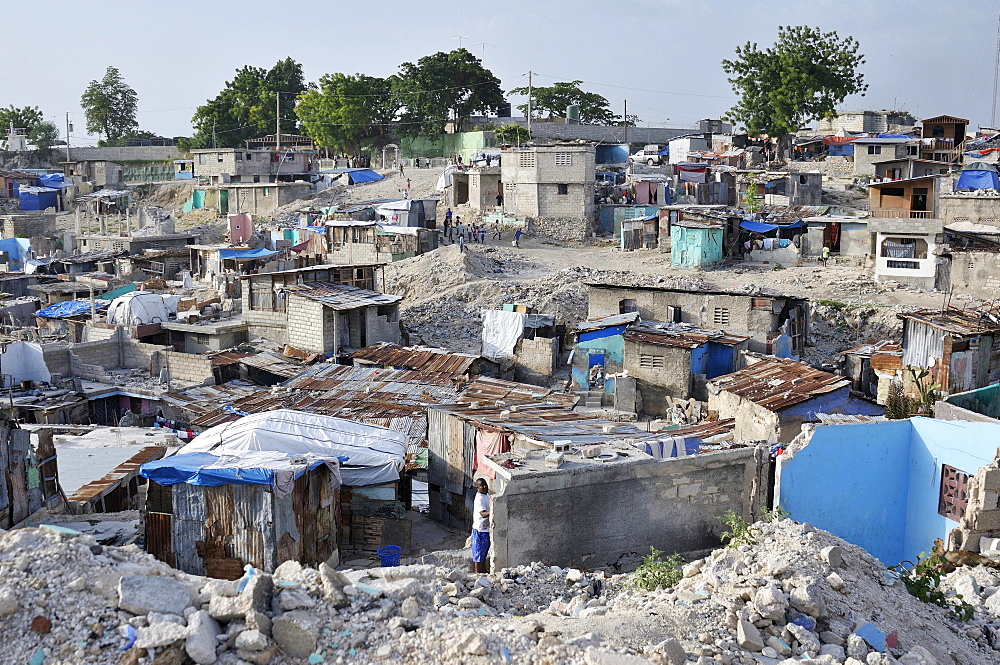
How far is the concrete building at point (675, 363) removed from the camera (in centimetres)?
1917

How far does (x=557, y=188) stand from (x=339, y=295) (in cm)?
1463

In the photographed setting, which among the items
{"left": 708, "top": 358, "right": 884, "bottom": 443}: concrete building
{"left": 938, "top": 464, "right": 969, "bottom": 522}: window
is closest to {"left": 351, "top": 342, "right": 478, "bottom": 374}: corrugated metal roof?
{"left": 708, "top": 358, "right": 884, "bottom": 443}: concrete building

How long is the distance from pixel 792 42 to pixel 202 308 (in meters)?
→ 32.6

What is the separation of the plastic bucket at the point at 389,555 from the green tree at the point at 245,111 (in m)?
52.9

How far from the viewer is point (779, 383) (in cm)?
1587

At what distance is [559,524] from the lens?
31.0ft

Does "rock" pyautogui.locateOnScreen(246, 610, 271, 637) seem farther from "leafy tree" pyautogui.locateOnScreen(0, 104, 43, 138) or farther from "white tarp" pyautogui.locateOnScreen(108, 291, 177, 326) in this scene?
"leafy tree" pyautogui.locateOnScreen(0, 104, 43, 138)

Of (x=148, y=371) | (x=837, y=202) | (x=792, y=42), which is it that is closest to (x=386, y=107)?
(x=792, y=42)

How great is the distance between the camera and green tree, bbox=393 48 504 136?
53.7 metres

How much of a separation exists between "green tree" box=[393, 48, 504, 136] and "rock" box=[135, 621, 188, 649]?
162 feet

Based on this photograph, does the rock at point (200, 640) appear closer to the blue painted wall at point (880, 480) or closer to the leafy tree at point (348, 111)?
the blue painted wall at point (880, 480)

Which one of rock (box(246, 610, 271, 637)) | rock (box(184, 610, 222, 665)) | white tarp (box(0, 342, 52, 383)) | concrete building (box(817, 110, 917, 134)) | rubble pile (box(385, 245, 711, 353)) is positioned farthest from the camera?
concrete building (box(817, 110, 917, 134))

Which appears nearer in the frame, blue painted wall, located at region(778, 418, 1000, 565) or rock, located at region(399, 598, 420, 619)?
rock, located at region(399, 598, 420, 619)

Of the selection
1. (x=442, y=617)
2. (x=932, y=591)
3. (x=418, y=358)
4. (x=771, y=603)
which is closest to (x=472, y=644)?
(x=442, y=617)
